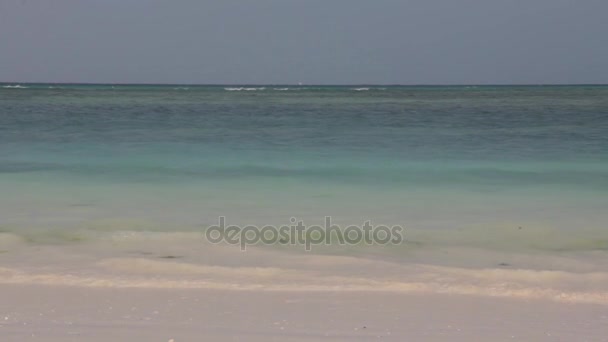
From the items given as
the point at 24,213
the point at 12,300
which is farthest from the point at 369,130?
the point at 12,300

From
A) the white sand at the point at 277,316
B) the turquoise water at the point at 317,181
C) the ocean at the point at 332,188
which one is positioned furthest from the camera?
the turquoise water at the point at 317,181

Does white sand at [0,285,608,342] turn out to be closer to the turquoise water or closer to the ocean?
the ocean

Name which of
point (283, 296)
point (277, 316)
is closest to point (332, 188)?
point (283, 296)

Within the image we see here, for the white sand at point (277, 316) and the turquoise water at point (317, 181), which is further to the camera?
the turquoise water at point (317, 181)

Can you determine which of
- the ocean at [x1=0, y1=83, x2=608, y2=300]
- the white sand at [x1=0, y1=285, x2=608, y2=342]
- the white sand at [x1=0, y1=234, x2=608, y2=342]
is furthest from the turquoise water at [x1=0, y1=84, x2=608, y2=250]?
the white sand at [x1=0, y1=285, x2=608, y2=342]

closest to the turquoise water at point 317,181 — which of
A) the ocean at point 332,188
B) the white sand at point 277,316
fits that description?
the ocean at point 332,188

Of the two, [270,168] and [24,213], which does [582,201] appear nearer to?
[270,168]

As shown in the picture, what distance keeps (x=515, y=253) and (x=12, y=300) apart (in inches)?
133

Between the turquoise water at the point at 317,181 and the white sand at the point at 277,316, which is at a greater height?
the turquoise water at the point at 317,181

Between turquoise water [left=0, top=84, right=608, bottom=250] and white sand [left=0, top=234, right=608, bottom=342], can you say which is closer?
white sand [left=0, top=234, right=608, bottom=342]

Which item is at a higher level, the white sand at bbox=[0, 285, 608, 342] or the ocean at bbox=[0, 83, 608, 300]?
the ocean at bbox=[0, 83, 608, 300]

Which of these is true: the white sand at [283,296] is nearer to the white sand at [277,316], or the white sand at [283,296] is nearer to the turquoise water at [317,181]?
the white sand at [277,316]

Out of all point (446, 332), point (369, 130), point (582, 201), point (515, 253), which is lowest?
point (446, 332)

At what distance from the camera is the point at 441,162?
1185 cm
